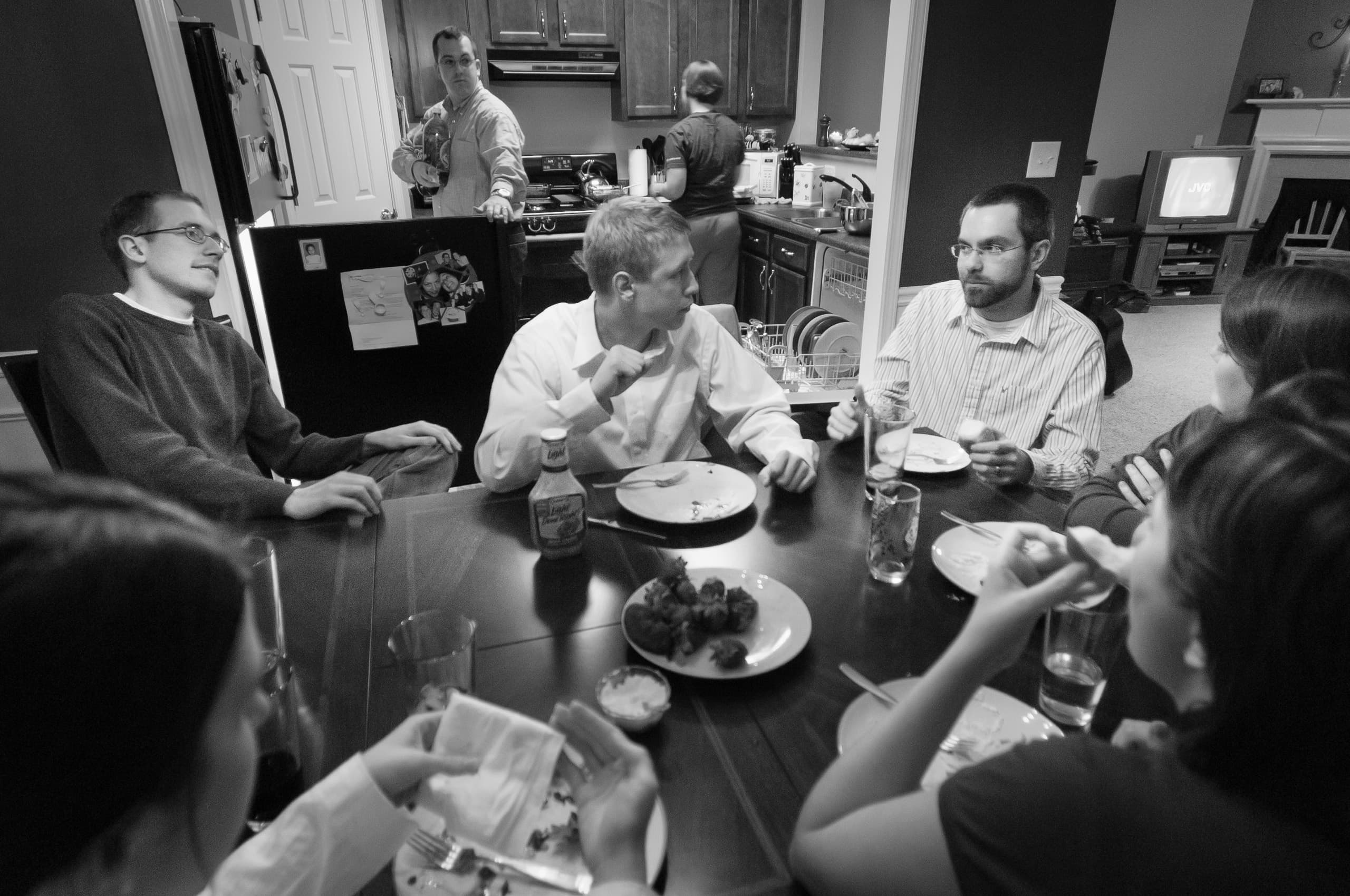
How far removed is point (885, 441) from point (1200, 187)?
21.8ft

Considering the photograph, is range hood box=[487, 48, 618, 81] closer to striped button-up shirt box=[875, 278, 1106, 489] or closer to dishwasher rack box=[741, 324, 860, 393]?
dishwasher rack box=[741, 324, 860, 393]

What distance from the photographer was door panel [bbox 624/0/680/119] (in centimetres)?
507

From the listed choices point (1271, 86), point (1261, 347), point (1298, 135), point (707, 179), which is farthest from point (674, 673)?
point (1271, 86)

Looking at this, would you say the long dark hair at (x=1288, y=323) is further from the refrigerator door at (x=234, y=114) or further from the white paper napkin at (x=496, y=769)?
the refrigerator door at (x=234, y=114)

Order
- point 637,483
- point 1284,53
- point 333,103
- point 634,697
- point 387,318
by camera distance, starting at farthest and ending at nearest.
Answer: point 1284,53 < point 333,103 < point 387,318 < point 637,483 < point 634,697

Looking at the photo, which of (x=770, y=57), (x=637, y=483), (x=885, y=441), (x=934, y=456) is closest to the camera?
(x=885, y=441)

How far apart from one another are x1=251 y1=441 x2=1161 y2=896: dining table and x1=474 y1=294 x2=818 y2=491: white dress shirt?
24cm

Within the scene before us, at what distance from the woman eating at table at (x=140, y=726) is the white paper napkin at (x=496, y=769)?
6 centimetres

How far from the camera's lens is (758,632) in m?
0.99

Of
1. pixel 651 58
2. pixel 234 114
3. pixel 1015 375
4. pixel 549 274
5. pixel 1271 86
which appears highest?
pixel 651 58

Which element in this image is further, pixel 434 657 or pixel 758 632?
pixel 758 632

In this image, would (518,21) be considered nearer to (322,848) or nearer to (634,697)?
(634,697)

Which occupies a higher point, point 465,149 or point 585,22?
point 585,22

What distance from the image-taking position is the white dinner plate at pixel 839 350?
8.52ft
